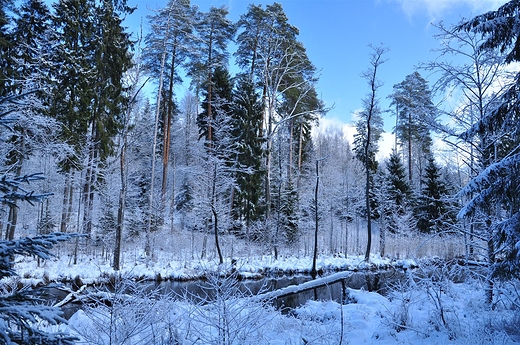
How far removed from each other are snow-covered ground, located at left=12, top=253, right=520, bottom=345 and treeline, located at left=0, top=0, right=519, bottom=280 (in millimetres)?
1405

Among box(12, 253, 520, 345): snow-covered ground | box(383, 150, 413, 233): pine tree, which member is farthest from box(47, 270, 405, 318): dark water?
box(383, 150, 413, 233): pine tree

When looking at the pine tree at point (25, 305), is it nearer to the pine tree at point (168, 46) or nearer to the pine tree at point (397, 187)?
the pine tree at point (168, 46)

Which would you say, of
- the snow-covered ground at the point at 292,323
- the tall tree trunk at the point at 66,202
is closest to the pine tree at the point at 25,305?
the snow-covered ground at the point at 292,323

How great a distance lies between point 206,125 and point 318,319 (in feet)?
57.4

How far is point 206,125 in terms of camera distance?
22.4 metres

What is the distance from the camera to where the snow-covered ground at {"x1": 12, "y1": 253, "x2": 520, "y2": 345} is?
369 centimetres

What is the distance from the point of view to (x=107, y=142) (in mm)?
16469

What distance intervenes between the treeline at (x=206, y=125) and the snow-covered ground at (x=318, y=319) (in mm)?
1405

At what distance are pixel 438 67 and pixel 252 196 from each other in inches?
573

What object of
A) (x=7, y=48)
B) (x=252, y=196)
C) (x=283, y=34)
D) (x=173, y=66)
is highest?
(x=283, y=34)

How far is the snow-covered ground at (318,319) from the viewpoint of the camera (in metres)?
3.69

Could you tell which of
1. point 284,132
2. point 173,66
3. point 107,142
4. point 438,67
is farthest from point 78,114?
point 284,132

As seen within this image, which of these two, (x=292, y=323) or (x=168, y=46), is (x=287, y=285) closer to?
(x=292, y=323)

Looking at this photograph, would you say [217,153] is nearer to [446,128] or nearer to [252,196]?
[252,196]
